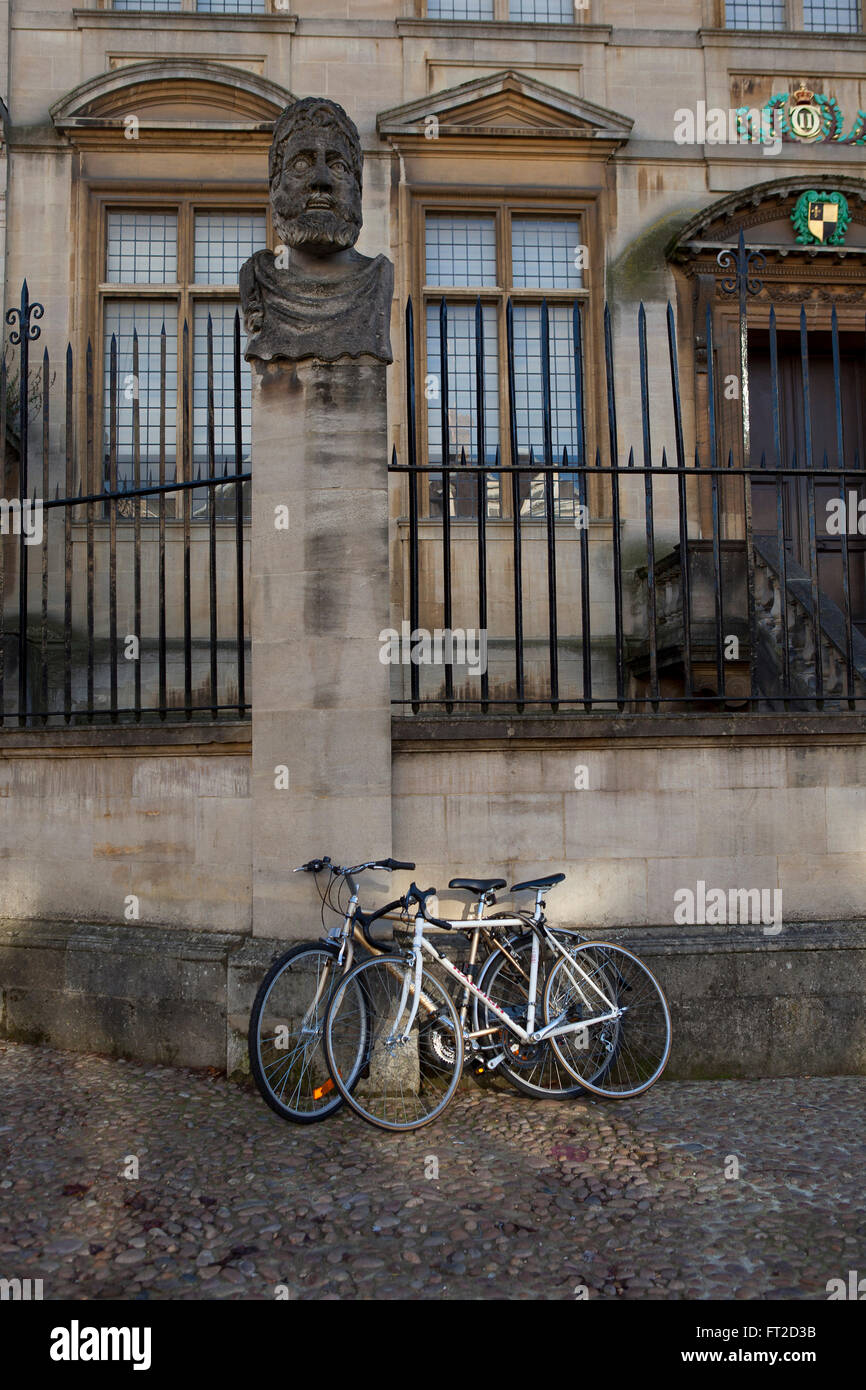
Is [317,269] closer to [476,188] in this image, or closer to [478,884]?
[478,884]

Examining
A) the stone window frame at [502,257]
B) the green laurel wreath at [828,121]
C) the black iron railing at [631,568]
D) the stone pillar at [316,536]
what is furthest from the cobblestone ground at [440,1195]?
the green laurel wreath at [828,121]

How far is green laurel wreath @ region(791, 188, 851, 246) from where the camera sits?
10.3m

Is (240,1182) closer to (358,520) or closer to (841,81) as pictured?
(358,520)

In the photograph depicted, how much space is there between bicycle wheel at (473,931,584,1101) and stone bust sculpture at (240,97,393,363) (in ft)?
9.89

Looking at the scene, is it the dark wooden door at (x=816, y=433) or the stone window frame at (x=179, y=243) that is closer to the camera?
the stone window frame at (x=179, y=243)

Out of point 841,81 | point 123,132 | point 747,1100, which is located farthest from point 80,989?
point 841,81

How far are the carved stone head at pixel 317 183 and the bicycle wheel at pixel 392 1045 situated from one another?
356 centimetres

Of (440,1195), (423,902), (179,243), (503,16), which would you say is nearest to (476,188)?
(503,16)

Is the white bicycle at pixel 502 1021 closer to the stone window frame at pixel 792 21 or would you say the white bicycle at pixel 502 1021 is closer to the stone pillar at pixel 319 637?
the stone pillar at pixel 319 637

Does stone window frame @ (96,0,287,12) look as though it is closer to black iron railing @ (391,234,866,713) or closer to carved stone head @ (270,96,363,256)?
black iron railing @ (391,234,866,713)

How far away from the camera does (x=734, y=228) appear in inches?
406

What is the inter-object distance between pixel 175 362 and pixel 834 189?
6.81 metres

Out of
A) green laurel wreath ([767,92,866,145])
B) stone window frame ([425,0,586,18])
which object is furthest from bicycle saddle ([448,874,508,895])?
stone window frame ([425,0,586,18])

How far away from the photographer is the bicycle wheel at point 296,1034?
14.8 feet
